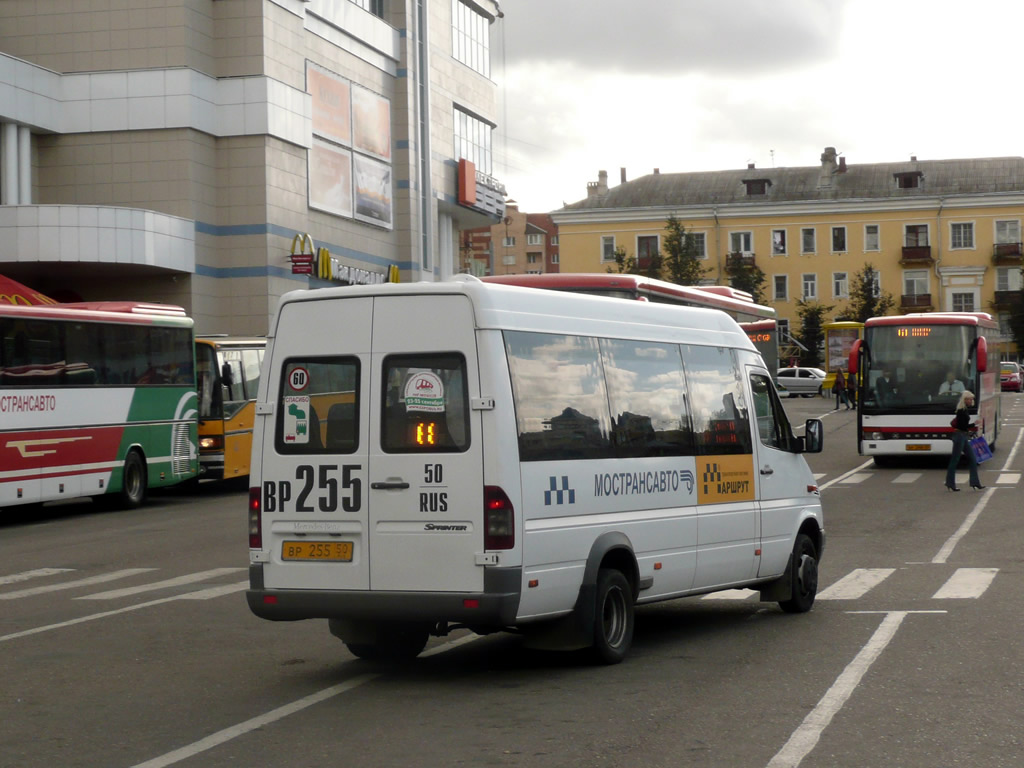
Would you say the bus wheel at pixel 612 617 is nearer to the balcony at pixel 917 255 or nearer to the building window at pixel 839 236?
the balcony at pixel 917 255

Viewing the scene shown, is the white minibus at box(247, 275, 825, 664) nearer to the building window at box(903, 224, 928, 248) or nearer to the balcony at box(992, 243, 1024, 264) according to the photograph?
the balcony at box(992, 243, 1024, 264)

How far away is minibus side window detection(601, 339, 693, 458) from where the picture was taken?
9609 mm

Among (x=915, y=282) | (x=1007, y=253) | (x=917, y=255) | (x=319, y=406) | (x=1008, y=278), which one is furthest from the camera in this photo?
(x=915, y=282)

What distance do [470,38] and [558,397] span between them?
5717 cm

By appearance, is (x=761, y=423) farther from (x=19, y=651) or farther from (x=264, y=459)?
(x=19, y=651)

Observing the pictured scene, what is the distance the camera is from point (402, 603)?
27.9 feet

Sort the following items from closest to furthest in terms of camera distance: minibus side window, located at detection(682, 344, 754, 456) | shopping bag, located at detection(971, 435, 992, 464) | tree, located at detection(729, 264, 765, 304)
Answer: minibus side window, located at detection(682, 344, 754, 456) → shopping bag, located at detection(971, 435, 992, 464) → tree, located at detection(729, 264, 765, 304)

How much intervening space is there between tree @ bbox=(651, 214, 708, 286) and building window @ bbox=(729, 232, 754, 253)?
68.0 ft

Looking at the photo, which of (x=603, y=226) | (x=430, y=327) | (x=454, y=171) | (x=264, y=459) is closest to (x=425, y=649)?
(x=264, y=459)

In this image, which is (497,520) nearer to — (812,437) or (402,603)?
(402,603)

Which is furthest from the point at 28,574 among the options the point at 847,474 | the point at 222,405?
the point at 847,474

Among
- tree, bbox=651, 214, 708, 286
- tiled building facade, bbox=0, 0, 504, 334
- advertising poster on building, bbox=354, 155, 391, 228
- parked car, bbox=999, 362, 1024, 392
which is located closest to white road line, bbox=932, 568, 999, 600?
tiled building facade, bbox=0, 0, 504, 334

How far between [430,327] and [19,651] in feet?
13.8

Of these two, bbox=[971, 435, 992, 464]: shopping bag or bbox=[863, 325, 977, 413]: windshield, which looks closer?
bbox=[971, 435, 992, 464]: shopping bag
